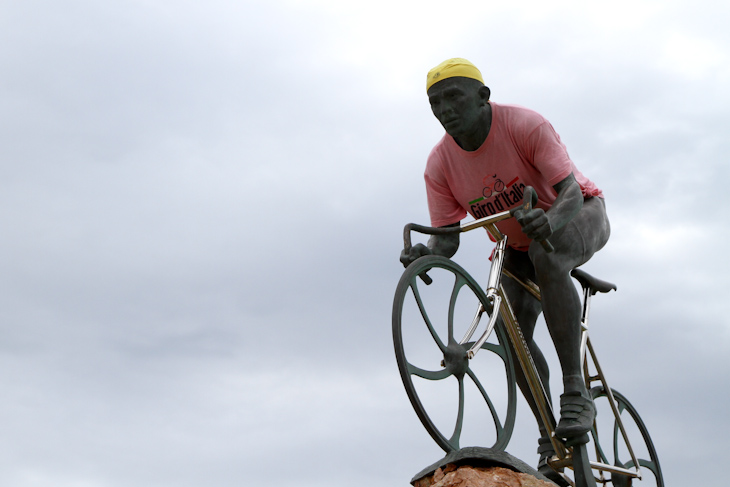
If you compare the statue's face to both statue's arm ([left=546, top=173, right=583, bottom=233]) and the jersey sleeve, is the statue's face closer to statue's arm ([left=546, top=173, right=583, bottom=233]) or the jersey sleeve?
the jersey sleeve

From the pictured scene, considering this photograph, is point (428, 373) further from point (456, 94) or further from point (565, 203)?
point (456, 94)

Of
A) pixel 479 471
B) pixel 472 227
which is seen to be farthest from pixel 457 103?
pixel 479 471

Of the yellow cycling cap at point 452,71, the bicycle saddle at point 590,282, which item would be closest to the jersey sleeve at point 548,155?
the yellow cycling cap at point 452,71

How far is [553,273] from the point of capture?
522 cm

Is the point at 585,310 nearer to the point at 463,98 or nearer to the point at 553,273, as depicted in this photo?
the point at 553,273

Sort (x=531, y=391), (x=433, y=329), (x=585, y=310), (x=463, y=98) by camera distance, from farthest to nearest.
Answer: (x=585, y=310), (x=531, y=391), (x=463, y=98), (x=433, y=329)

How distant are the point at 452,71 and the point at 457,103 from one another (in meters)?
0.18

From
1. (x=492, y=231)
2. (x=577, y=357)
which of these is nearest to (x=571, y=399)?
(x=577, y=357)

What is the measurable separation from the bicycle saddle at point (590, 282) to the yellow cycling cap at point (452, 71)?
1.67 m

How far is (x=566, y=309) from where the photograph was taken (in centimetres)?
526

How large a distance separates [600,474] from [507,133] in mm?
2495

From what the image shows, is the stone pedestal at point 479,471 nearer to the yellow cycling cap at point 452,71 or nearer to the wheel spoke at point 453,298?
the wheel spoke at point 453,298

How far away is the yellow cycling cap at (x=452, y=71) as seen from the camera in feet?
17.0

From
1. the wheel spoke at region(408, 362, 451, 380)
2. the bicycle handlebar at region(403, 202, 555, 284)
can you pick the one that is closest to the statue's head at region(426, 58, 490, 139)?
the bicycle handlebar at region(403, 202, 555, 284)
